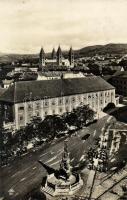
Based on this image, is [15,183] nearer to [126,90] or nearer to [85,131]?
[85,131]

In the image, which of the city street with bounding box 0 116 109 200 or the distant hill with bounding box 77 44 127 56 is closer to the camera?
the city street with bounding box 0 116 109 200

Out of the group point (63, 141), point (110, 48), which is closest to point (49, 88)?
point (63, 141)

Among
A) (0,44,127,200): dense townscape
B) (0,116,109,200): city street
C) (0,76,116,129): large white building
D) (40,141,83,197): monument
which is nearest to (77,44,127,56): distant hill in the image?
(0,76,116,129): large white building

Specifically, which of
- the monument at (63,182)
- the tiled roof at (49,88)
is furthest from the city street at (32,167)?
the tiled roof at (49,88)

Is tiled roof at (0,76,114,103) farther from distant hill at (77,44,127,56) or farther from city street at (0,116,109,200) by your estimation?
distant hill at (77,44,127,56)

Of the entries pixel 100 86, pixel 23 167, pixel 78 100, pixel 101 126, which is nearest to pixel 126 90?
pixel 100 86

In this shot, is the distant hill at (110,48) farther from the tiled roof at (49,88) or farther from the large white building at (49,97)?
the large white building at (49,97)
